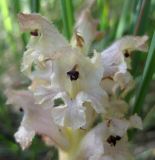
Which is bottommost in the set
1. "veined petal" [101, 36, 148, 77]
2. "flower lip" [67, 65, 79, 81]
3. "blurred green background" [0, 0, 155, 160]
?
"blurred green background" [0, 0, 155, 160]

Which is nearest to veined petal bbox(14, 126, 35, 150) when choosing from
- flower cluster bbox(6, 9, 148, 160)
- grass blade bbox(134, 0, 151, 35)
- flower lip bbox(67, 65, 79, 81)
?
flower cluster bbox(6, 9, 148, 160)

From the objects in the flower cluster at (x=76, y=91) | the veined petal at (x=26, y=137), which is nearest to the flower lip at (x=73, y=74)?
the flower cluster at (x=76, y=91)

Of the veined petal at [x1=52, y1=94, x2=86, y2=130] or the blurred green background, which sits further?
the blurred green background

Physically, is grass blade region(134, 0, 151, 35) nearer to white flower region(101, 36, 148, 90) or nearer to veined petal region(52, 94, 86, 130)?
white flower region(101, 36, 148, 90)

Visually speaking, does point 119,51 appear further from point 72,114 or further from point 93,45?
point 93,45

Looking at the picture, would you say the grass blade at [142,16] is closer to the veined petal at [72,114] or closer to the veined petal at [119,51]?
the veined petal at [119,51]

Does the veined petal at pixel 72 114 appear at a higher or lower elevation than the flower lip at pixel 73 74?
lower

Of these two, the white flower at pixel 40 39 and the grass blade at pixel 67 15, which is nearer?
the white flower at pixel 40 39

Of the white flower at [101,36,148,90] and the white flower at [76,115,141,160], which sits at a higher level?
the white flower at [101,36,148,90]
